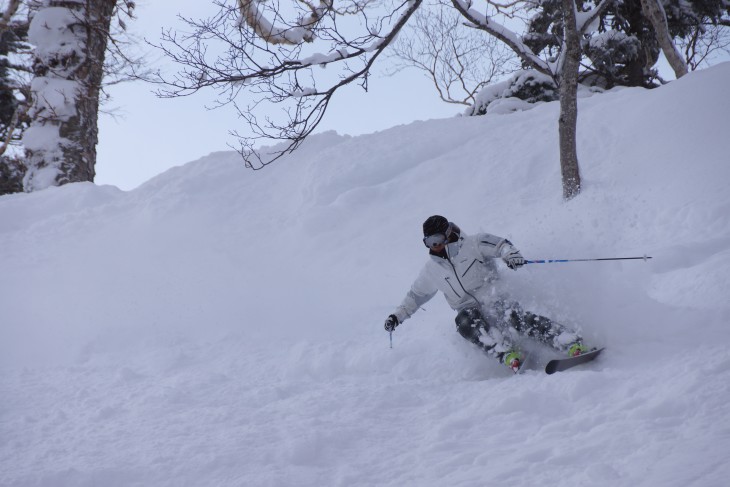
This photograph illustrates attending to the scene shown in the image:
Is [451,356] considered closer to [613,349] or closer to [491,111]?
[613,349]

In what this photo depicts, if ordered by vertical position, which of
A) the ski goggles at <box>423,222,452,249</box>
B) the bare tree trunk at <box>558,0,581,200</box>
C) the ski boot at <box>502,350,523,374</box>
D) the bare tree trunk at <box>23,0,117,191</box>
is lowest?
the ski boot at <box>502,350,523,374</box>

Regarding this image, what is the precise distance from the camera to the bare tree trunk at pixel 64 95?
9.53m

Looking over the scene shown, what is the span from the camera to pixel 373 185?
8594 millimetres

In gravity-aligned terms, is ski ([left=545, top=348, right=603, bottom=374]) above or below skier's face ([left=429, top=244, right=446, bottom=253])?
below

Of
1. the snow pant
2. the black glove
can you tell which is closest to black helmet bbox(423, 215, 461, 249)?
the snow pant

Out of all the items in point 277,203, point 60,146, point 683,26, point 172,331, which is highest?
point 683,26

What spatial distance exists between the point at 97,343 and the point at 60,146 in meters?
5.52

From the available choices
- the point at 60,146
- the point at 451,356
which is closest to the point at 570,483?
the point at 451,356

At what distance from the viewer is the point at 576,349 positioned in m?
4.03

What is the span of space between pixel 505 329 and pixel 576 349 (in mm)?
660

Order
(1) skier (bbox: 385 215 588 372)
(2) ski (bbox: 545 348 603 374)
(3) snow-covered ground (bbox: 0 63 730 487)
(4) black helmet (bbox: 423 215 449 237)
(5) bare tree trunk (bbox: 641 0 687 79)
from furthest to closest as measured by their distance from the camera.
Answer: (5) bare tree trunk (bbox: 641 0 687 79), (4) black helmet (bbox: 423 215 449 237), (1) skier (bbox: 385 215 588 372), (2) ski (bbox: 545 348 603 374), (3) snow-covered ground (bbox: 0 63 730 487)

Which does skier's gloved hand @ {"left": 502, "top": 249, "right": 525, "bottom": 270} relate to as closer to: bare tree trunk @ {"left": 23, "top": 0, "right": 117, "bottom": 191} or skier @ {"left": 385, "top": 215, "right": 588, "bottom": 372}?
skier @ {"left": 385, "top": 215, "right": 588, "bottom": 372}

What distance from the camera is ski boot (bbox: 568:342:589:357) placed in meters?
4.01

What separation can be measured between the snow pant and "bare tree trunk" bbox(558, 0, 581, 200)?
3002 millimetres
